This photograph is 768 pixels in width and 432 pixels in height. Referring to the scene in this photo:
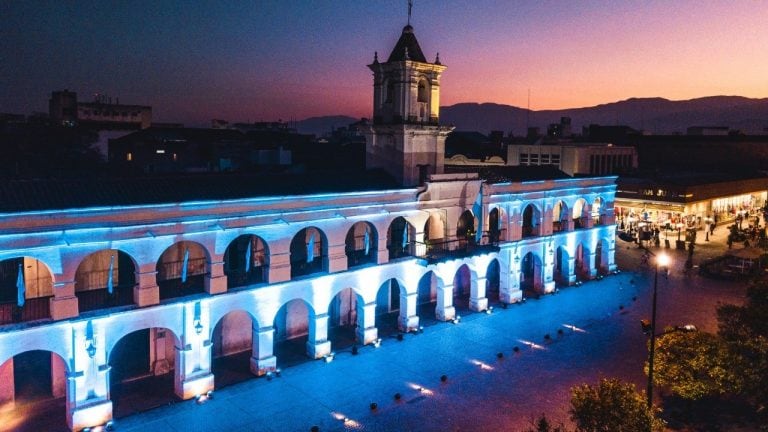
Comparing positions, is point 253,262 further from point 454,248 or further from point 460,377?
point 454,248

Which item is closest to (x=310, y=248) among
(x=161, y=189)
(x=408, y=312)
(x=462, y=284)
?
(x=408, y=312)

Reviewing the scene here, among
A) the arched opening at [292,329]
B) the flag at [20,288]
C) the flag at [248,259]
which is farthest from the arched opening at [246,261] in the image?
the flag at [20,288]

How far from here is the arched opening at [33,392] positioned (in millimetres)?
23953

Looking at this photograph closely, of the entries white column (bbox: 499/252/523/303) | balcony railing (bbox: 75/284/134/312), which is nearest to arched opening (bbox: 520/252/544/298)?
white column (bbox: 499/252/523/303)

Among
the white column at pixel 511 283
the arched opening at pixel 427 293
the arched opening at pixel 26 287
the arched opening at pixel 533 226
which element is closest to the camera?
the arched opening at pixel 26 287

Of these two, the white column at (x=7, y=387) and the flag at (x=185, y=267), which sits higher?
the flag at (x=185, y=267)

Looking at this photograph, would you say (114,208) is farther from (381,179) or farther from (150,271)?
(381,179)

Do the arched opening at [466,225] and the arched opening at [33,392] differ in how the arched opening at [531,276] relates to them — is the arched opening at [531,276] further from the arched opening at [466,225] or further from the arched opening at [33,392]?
the arched opening at [33,392]

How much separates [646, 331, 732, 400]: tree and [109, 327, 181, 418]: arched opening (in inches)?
787

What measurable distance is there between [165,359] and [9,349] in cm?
773

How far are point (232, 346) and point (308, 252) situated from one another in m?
6.11

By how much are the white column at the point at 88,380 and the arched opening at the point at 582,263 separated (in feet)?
119

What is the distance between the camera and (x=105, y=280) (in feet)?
88.4

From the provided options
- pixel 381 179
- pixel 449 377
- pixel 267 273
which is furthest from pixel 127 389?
pixel 381 179
